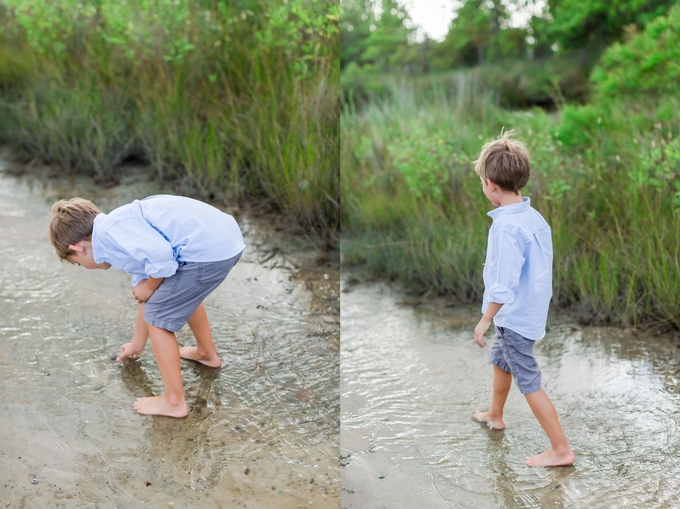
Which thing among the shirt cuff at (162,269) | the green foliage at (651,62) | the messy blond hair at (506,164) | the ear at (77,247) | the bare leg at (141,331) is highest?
the green foliage at (651,62)

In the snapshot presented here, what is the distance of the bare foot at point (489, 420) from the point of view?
2811mm

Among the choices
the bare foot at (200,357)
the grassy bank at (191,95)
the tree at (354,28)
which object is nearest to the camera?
the bare foot at (200,357)

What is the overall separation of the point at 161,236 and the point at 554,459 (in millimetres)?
1777

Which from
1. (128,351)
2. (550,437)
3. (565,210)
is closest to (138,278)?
(128,351)

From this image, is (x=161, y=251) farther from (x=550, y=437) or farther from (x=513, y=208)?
(x=550, y=437)

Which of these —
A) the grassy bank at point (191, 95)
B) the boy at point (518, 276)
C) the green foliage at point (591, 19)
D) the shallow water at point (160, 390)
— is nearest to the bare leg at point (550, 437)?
the boy at point (518, 276)

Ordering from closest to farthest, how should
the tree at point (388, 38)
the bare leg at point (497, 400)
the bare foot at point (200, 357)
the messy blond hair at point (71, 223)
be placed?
the messy blond hair at point (71, 223)
the bare leg at point (497, 400)
the bare foot at point (200, 357)
the tree at point (388, 38)

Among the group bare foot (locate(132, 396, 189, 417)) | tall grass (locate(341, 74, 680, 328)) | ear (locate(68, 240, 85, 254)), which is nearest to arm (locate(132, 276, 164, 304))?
ear (locate(68, 240, 85, 254))

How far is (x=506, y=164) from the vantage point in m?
2.46

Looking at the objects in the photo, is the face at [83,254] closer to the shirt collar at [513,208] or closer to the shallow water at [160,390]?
the shallow water at [160,390]

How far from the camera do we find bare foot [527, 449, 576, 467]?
2500 mm

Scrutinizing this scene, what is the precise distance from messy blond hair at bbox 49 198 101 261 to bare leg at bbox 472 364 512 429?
179 centimetres

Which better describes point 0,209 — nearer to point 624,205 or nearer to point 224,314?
point 224,314

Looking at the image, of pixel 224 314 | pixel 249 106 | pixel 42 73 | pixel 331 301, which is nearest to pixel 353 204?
pixel 249 106
